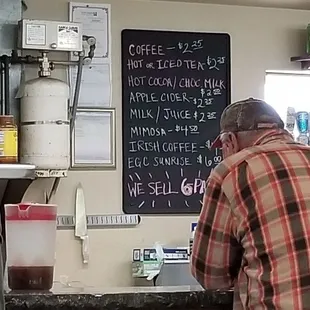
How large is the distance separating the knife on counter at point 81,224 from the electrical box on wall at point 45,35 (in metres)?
0.70

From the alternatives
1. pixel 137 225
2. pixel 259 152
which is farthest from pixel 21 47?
pixel 259 152

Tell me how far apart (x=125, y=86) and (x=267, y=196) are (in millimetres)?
1816

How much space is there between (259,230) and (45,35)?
171 centimetres

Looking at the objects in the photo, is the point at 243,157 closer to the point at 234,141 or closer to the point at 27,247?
the point at 234,141

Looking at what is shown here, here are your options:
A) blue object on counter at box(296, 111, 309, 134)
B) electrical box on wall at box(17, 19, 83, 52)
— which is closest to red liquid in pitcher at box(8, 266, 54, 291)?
electrical box on wall at box(17, 19, 83, 52)

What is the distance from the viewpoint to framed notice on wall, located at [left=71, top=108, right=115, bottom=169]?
3.24m

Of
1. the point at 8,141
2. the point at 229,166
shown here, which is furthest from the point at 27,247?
the point at 8,141

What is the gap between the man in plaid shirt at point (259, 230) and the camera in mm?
1551

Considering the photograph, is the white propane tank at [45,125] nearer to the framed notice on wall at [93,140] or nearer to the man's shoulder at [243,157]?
the framed notice on wall at [93,140]

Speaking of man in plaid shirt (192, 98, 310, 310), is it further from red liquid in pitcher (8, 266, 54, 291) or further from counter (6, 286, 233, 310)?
red liquid in pitcher (8, 266, 54, 291)

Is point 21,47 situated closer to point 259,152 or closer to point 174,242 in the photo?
point 174,242

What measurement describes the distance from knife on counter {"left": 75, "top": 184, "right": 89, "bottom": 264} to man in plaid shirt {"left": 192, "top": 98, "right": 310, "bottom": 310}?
1.62 metres

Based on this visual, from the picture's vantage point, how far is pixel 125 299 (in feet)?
5.11

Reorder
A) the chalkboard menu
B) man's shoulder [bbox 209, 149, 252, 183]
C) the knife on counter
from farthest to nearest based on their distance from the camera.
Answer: the chalkboard menu, the knife on counter, man's shoulder [bbox 209, 149, 252, 183]
